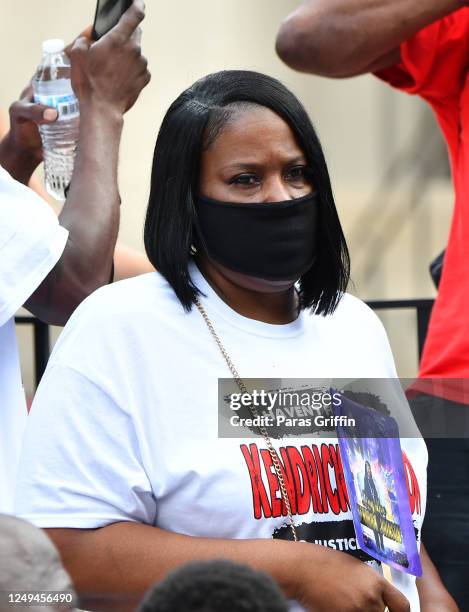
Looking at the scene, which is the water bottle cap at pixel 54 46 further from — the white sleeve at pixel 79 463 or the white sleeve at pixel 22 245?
the white sleeve at pixel 79 463

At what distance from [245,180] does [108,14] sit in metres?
0.67

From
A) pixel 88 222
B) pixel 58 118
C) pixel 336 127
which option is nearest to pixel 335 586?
pixel 88 222

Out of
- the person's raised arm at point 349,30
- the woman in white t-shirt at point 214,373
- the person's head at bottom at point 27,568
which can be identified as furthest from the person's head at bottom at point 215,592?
the person's raised arm at point 349,30

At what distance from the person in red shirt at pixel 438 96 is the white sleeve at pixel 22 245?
102cm

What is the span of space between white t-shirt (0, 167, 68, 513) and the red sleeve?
1.18 m

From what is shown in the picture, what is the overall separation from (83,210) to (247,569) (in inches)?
54.6

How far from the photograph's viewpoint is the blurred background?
5.76 m

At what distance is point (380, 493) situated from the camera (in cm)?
191

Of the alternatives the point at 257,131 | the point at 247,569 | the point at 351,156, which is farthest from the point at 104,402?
the point at 351,156

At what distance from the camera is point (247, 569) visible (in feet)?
3.41

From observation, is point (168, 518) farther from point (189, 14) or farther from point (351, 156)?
point (351, 156)

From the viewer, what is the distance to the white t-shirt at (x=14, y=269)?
83.0 inches

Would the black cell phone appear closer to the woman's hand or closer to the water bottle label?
the water bottle label

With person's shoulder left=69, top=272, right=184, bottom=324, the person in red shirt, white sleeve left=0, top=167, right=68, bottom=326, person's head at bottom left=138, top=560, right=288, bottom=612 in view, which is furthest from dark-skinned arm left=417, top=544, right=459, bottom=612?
person's head at bottom left=138, top=560, right=288, bottom=612
